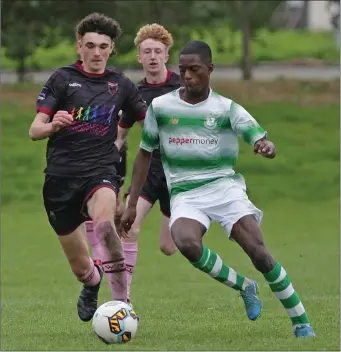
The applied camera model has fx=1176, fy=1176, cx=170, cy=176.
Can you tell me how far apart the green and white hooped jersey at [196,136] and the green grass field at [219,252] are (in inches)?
49.2

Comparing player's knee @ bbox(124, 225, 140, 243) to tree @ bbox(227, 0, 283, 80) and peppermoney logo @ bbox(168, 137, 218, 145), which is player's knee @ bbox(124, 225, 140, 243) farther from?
tree @ bbox(227, 0, 283, 80)

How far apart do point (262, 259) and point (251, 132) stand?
0.95m

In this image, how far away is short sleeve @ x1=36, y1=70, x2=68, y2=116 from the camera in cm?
960

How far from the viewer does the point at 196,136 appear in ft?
29.8

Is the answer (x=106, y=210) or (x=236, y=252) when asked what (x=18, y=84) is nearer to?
(x=236, y=252)

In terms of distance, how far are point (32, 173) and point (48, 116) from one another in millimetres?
17845

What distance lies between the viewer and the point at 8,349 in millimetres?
8562

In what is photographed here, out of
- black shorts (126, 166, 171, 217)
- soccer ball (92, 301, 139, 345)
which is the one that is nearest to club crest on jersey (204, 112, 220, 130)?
soccer ball (92, 301, 139, 345)

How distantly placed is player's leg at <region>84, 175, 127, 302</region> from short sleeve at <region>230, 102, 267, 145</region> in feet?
3.94

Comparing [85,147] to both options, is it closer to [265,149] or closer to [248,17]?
[265,149]

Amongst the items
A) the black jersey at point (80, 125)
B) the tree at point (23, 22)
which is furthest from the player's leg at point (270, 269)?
the tree at point (23, 22)

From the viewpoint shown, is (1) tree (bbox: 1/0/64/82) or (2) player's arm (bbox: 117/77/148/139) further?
(1) tree (bbox: 1/0/64/82)

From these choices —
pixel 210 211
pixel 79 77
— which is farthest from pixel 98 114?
pixel 210 211

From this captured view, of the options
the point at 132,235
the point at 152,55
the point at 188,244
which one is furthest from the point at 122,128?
the point at 188,244
